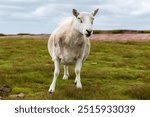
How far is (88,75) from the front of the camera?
23.8 m

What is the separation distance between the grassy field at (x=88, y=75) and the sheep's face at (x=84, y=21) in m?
2.43

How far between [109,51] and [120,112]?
25385mm

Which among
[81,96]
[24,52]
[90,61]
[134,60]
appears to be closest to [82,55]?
[81,96]

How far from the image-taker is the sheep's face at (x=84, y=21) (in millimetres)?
16578

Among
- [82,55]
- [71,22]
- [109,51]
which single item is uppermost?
[71,22]

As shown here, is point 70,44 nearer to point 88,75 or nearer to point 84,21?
point 84,21

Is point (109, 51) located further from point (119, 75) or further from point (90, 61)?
point (119, 75)

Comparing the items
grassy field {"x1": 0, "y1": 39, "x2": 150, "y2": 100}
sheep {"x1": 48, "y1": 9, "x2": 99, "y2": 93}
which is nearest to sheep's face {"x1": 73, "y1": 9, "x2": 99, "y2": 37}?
sheep {"x1": 48, "y1": 9, "x2": 99, "y2": 93}

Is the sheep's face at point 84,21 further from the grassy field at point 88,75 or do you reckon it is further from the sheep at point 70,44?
the grassy field at point 88,75

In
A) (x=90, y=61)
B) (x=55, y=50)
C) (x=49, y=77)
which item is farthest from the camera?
(x=90, y=61)

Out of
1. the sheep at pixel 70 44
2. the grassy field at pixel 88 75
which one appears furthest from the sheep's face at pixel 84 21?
the grassy field at pixel 88 75

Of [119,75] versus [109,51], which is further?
[109,51]

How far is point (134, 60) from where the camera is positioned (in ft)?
109

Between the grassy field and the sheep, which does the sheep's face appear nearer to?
the sheep
